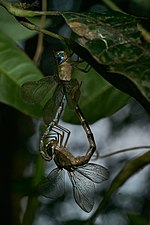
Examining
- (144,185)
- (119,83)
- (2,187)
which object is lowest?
(144,185)

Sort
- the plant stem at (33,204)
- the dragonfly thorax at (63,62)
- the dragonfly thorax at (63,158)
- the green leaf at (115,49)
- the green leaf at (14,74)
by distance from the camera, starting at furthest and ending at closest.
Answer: the plant stem at (33,204)
the green leaf at (14,74)
the dragonfly thorax at (63,158)
the dragonfly thorax at (63,62)
the green leaf at (115,49)

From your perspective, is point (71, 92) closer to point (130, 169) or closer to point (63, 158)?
point (63, 158)

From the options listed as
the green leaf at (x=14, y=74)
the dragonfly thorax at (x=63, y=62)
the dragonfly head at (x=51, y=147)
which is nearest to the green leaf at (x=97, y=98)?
the green leaf at (x=14, y=74)

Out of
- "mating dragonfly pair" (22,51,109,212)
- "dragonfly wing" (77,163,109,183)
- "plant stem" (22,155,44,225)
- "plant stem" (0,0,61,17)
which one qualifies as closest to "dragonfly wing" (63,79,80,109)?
"mating dragonfly pair" (22,51,109,212)

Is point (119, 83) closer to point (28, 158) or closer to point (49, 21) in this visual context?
point (49, 21)

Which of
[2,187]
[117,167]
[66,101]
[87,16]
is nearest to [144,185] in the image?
[117,167]

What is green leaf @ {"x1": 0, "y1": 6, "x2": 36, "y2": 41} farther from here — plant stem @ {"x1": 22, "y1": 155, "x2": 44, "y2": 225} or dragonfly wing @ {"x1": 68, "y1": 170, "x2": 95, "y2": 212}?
dragonfly wing @ {"x1": 68, "y1": 170, "x2": 95, "y2": 212}

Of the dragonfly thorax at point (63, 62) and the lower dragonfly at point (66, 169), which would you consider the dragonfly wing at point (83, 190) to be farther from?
the dragonfly thorax at point (63, 62)
